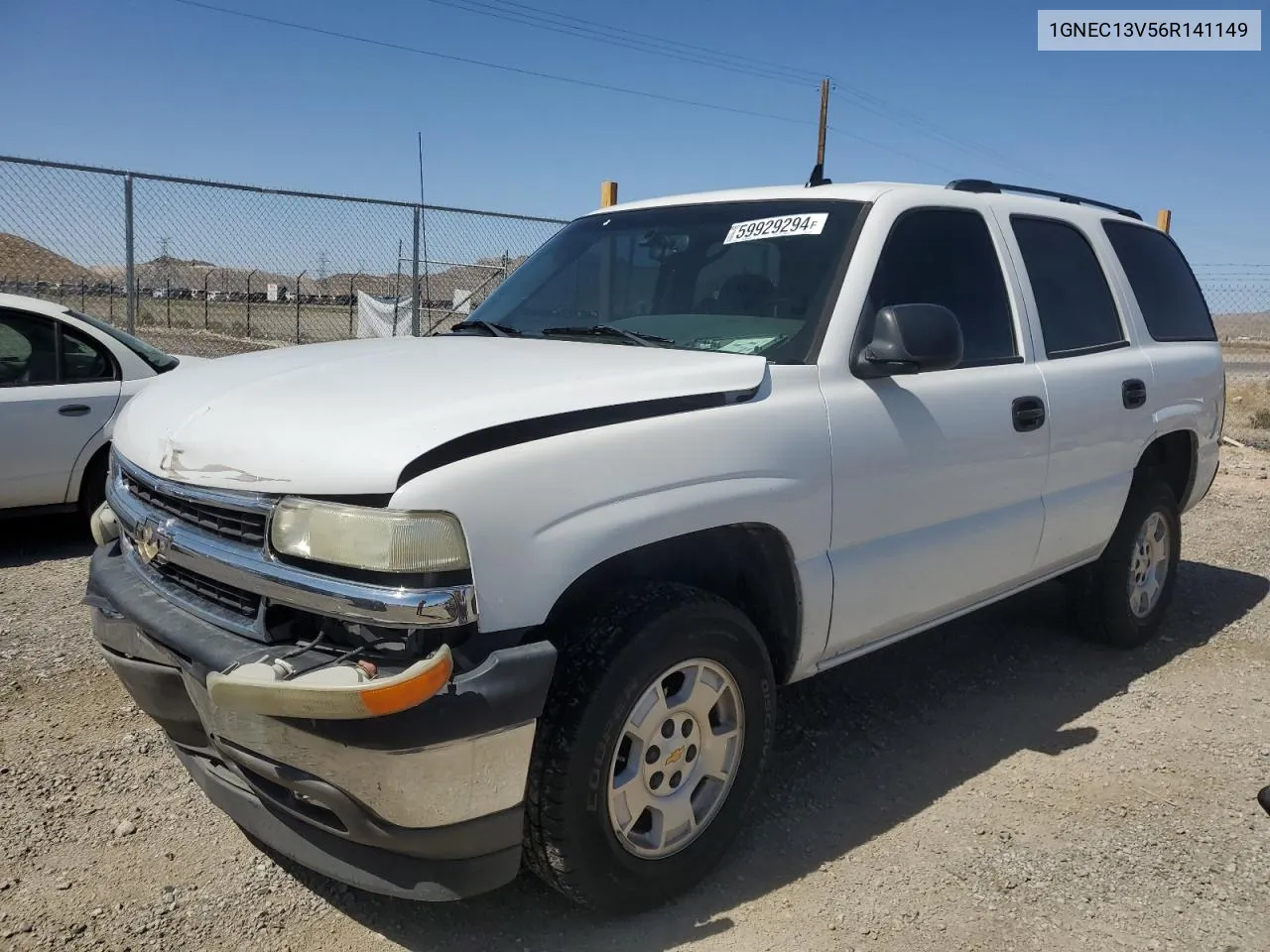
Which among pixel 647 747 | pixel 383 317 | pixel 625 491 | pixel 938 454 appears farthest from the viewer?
pixel 383 317

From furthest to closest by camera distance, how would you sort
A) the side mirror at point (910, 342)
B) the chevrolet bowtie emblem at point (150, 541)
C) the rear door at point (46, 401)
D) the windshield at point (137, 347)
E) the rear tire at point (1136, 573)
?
the windshield at point (137, 347) < the rear door at point (46, 401) < the rear tire at point (1136, 573) < the side mirror at point (910, 342) < the chevrolet bowtie emblem at point (150, 541)

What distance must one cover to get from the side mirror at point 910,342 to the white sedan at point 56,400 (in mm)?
4549

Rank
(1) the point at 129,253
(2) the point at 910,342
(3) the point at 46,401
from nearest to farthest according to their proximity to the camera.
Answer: (2) the point at 910,342, (3) the point at 46,401, (1) the point at 129,253

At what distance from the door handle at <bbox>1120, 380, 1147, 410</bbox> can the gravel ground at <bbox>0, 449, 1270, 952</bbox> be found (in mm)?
1250

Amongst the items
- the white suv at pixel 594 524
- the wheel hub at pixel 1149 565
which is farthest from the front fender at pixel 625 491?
the wheel hub at pixel 1149 565

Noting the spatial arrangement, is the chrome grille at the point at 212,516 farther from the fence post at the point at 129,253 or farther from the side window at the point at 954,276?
the fence post at the point at 129,253

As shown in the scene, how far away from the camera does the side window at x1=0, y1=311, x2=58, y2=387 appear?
580cm

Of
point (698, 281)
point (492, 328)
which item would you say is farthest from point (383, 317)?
point (698, 281)

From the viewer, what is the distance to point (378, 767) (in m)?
2.21

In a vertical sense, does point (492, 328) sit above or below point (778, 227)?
below

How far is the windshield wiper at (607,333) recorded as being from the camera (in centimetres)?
331

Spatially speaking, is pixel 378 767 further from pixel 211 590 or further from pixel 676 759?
pixel 676 759

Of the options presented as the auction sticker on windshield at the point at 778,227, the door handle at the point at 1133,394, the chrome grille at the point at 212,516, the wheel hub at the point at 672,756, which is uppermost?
the auction sticker on windshield at the point at 778,227

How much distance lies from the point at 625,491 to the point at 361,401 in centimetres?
68
